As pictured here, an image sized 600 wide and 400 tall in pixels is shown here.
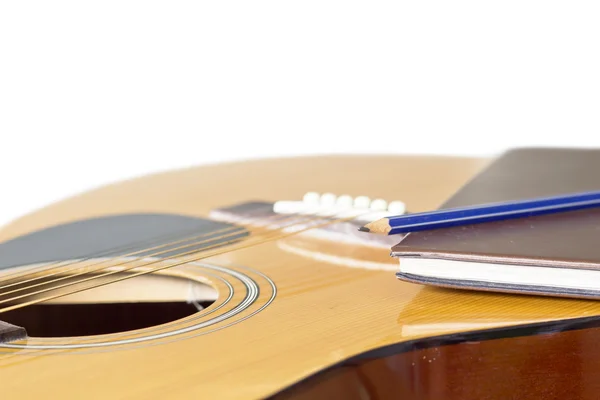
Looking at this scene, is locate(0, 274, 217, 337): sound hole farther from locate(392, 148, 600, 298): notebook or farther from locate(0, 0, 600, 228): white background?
locate(0, 0, 600, 228): white background

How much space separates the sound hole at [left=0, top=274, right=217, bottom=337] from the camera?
3.05ft

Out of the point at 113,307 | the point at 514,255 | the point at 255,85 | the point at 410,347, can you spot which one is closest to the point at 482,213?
the point at 514,255

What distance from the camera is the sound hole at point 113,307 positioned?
93 centimetres

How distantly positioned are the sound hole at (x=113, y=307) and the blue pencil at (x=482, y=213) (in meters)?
0.21

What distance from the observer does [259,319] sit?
2.47ft

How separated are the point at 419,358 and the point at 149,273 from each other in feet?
0.98

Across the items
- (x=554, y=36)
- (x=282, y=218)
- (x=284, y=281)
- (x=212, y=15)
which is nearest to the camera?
(x=284, y=281)

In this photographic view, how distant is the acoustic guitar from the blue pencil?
6 cm

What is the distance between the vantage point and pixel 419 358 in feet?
2.31

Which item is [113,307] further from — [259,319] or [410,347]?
[410,347]

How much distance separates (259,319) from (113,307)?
266 millimetres

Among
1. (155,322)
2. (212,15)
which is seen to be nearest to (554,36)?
(212,15)

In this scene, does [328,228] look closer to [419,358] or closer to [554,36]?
[419,358]

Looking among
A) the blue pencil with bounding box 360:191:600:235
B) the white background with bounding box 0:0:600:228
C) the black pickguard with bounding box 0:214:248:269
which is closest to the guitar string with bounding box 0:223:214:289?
the black pickguard with bounding box 0:214:248:269
